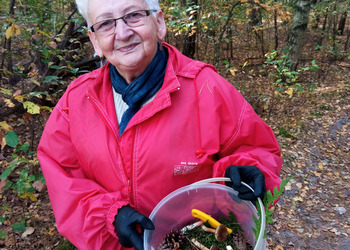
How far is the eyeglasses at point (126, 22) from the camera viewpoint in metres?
1.41

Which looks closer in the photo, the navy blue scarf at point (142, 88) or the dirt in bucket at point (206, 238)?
the dirt in bucket at point (206, 238)

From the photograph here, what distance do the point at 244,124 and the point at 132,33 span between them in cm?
78

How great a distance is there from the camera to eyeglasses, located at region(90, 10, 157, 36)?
141 cm

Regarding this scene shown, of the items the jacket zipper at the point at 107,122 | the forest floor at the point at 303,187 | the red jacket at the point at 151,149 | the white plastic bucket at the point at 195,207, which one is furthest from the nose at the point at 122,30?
the forest floor at the point at 303,187

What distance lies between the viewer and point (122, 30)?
55.1 inches

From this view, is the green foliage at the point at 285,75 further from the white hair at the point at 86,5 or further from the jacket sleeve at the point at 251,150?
the white hair at the point at 86,5

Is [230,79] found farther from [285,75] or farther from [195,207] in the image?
[195,207]

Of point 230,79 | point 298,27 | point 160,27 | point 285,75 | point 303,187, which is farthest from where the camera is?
point 230,79

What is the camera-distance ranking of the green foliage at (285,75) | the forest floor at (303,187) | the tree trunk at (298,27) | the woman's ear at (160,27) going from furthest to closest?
→ the tree trunk at (298,27)
the green foliage at (285,75)
the forest floor at (303,187)
the woman's ear at (160,27)

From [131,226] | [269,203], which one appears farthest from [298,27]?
[131,226]

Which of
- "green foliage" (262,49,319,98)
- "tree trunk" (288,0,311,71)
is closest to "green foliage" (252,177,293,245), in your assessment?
"green foliage" (262,49,319,98)

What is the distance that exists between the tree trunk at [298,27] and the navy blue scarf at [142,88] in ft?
19.5

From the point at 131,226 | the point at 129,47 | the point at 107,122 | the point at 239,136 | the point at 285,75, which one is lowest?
the point at 285,75

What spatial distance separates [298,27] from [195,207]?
6.30m
